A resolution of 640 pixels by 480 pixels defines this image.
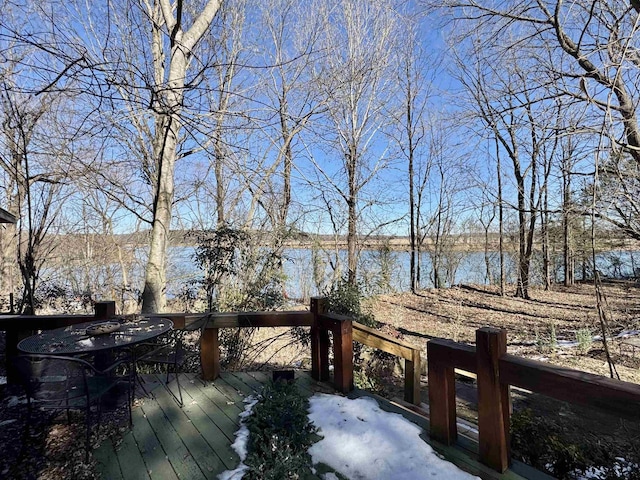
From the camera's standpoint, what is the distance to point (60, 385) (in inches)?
78.4

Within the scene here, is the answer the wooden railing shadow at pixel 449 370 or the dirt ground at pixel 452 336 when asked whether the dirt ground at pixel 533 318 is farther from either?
the wooden railing shadow at pixel 449 370

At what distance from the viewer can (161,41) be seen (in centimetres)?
544

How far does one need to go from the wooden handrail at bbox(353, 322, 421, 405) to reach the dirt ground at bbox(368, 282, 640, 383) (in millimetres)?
2038

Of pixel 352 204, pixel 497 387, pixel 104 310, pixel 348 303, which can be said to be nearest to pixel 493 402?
pixel 497 387

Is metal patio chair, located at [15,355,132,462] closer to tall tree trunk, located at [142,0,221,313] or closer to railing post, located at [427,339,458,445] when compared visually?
railing post, located at [427,339,458,445]

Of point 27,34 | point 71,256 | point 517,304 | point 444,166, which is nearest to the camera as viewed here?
point 27,34

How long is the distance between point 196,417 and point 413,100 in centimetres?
1183

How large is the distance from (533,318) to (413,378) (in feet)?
24.0

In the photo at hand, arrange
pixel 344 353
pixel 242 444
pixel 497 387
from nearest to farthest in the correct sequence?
pixel 497 387
pixel 242 444
pixel 344 353

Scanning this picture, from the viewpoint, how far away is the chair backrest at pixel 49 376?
182 centimetres

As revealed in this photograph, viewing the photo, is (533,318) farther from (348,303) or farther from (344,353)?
(344,353)

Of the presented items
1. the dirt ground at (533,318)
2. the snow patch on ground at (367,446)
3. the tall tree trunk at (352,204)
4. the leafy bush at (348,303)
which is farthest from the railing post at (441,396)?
the tall tree trunk at (352,204)

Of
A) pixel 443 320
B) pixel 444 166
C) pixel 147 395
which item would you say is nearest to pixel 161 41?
pixel 147 395

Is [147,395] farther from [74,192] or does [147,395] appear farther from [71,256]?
[71,256]
